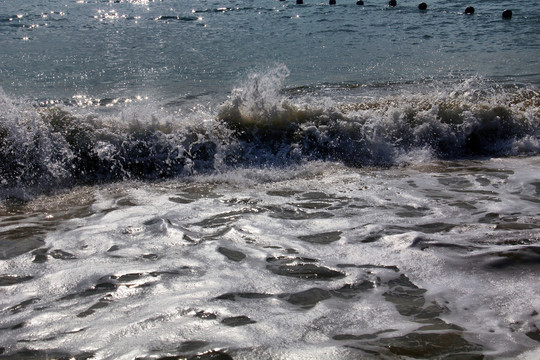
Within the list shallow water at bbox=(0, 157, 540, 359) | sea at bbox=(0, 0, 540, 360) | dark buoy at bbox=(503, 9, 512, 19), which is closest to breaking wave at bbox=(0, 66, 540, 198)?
sea at bbox=(0, 0, 540, 360)

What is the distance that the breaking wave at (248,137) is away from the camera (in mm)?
6453

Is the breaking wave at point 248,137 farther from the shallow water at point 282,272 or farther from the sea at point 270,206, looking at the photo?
the shallow water at point 282,272

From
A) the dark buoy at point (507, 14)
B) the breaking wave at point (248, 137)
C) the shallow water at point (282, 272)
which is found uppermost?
the dark buoy at point (507, 14)

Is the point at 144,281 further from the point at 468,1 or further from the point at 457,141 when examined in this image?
the point at 468,1

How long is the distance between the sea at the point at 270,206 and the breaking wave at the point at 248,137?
1.1 inches

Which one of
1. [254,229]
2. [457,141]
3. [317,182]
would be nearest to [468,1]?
[457,141]

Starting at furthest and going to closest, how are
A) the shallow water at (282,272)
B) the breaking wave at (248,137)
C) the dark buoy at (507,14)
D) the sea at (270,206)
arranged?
the dark buoy at (507,14) → the breaking wave at (248,137) → the sea at (270,206) → the shallow water at (282,272)

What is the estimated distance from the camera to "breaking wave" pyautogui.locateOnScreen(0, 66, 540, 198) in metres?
6.45

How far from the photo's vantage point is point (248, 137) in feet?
23.9

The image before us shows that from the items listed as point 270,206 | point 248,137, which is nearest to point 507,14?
point 248,137

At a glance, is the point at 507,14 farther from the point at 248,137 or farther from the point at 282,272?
the point at 282,272

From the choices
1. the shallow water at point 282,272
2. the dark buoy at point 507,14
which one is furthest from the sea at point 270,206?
the dark buoy at point 507,14

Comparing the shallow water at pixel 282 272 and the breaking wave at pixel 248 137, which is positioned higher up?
the breaking wave at pixel 248 137

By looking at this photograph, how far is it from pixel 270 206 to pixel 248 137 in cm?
246
